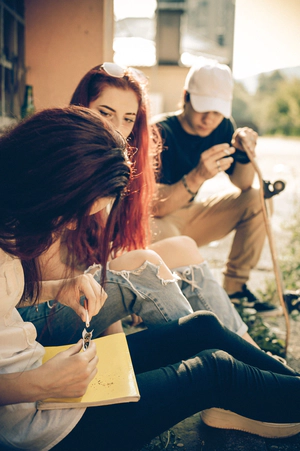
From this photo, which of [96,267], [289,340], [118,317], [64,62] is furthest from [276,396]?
[64,62]

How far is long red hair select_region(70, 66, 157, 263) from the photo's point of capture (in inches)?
91.1

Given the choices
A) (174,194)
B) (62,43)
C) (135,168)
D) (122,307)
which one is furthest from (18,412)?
(62,43)

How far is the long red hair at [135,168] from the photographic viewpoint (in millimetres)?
2314

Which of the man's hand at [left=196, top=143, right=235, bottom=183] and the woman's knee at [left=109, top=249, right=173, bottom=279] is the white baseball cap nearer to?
the man's hand at [left=196, top=143, right=235, bottom=183]

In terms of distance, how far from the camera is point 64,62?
3463mm

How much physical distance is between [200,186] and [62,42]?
138 centimetres

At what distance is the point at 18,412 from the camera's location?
137 cm

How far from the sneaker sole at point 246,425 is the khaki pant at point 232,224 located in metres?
A: 1.41

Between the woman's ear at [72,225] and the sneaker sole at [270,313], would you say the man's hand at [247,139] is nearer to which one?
the sneaker sole at [270,313]

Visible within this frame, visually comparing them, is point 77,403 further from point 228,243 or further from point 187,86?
point 228,243

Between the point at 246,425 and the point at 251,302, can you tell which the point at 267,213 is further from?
the point at 246,425

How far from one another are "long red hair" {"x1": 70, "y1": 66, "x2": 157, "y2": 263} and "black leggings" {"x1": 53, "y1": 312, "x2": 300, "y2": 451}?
1.99ft

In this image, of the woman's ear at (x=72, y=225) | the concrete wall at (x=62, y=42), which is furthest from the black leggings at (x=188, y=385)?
the concrete wall at (x=62, y=42)

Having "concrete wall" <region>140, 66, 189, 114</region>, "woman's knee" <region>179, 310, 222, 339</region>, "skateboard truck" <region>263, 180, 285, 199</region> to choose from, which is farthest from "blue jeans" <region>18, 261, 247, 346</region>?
"concrete wall" <region>140, 66, 189, 114</region>
